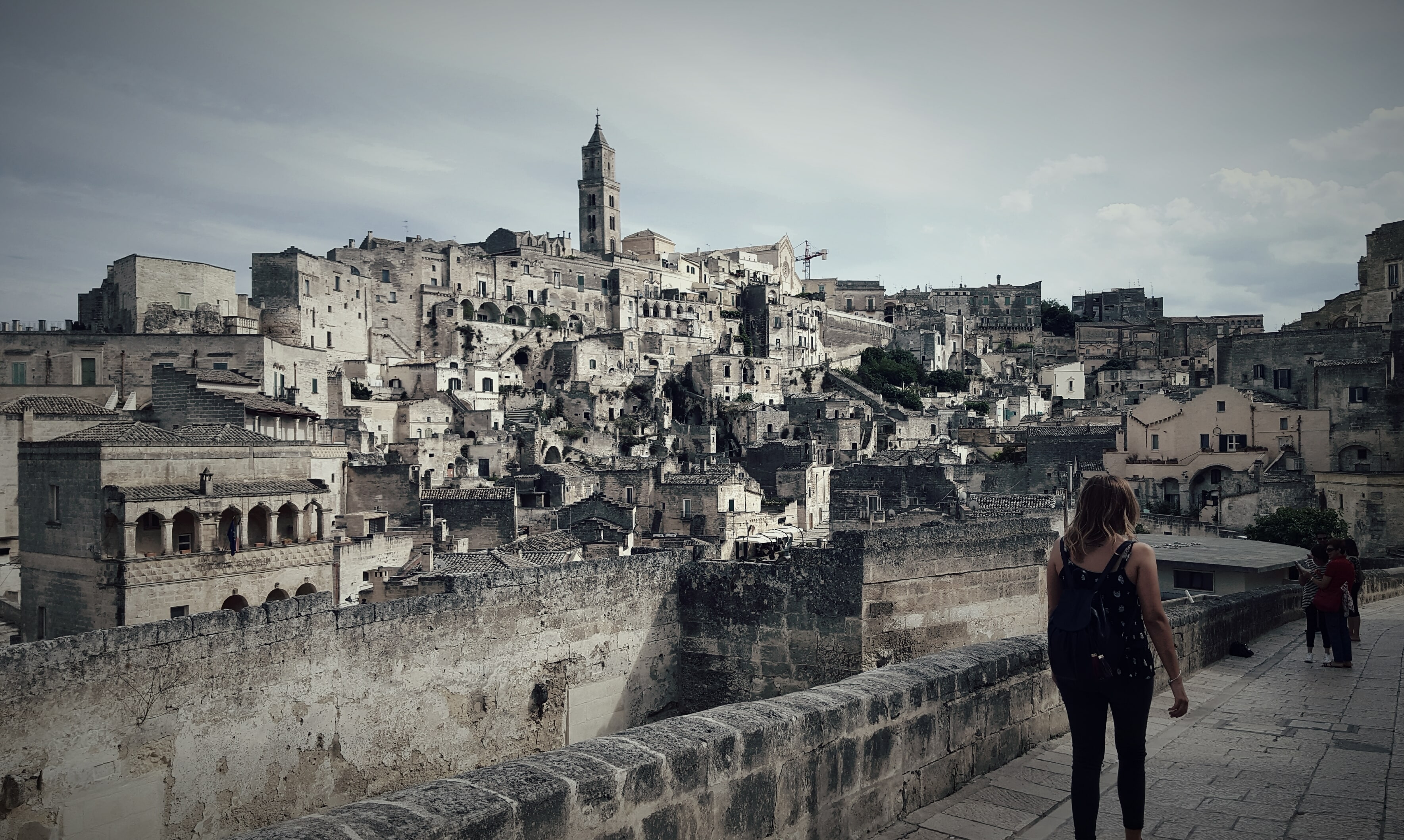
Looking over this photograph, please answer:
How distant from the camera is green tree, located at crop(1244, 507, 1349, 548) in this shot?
31.8m

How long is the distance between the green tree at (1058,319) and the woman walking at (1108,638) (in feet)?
372

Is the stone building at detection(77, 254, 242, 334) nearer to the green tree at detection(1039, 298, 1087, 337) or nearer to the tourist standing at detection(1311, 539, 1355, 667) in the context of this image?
the tourist standing at detection(1311, 539, 1355, 667)

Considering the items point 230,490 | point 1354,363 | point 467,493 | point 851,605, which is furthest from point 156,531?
point 1354,363

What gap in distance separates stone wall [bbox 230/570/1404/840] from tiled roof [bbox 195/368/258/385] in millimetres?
33918

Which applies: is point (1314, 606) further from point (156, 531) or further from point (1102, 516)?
point (156, 531)

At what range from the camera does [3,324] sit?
49.3 metres

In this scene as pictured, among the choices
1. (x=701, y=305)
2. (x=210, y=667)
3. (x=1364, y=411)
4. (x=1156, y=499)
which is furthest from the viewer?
(x=701, y=305)

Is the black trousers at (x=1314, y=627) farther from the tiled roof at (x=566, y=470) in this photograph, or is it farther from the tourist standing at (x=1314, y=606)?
the tiled roof at (x=566, y=470)

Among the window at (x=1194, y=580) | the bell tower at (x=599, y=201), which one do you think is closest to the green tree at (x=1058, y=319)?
the bell tower at (x=599, y=201)

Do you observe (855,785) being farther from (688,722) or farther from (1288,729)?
(1288,729)

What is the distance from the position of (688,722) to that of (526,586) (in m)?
4.24

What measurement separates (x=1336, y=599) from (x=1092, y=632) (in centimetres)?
663

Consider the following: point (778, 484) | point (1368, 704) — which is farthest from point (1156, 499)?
point (1368, 704)

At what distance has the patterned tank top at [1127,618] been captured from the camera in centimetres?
411
